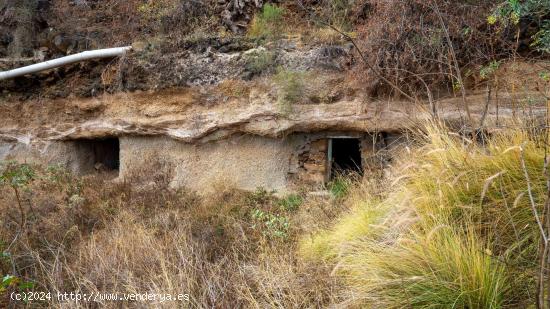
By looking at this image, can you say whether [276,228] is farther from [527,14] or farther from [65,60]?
[65,60]

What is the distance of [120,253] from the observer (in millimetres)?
4160

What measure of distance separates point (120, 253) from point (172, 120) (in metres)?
3.41

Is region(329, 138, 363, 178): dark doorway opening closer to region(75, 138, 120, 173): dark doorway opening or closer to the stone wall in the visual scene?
the stone wall

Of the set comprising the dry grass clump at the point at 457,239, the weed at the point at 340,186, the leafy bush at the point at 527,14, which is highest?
the leafy bush at the point at 527,14

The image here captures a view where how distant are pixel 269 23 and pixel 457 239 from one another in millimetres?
5215

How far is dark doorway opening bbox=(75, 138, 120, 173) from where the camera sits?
870 cm

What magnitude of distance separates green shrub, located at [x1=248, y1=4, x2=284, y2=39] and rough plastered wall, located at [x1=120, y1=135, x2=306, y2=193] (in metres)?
1.62

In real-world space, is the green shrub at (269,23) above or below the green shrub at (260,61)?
above

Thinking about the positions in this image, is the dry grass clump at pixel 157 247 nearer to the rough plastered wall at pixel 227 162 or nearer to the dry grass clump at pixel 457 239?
the rough plastered wall at pixel 227 162

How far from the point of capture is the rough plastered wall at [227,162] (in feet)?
23.0

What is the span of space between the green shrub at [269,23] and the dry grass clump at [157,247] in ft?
8.21

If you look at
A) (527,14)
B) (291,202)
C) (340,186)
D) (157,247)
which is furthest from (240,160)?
(527,14)

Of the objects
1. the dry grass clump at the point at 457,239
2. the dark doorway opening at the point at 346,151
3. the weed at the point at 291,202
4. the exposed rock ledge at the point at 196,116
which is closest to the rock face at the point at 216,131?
the exposed rock ledge at the point at 196,116

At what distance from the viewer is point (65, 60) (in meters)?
7.70
